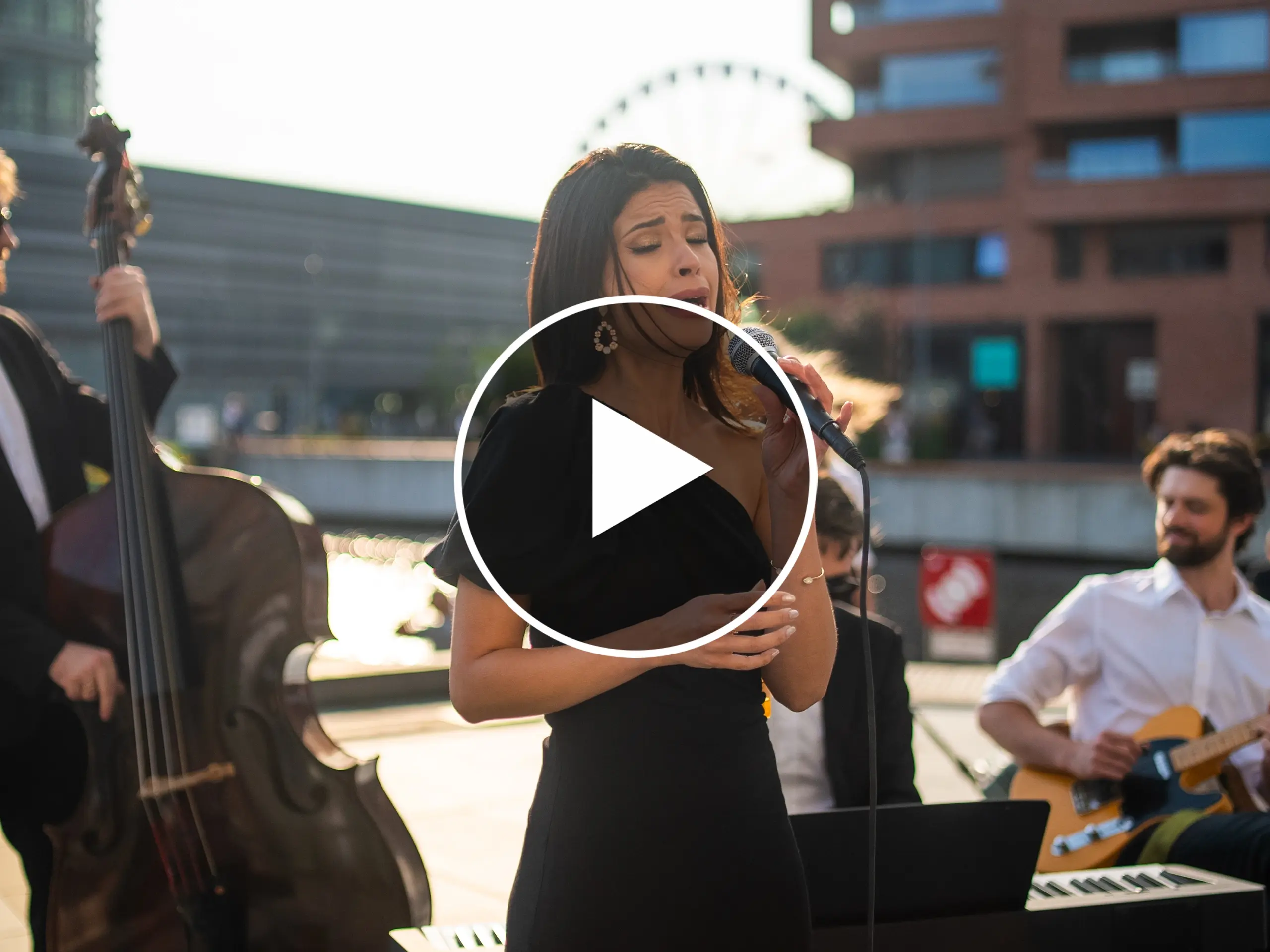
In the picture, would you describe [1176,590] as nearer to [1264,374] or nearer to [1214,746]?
[1214,746]

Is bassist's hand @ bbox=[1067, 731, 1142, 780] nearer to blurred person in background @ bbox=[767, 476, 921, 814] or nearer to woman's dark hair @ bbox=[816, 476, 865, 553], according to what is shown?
blurred person in background @ bbox=[767, 476, 921, 814]

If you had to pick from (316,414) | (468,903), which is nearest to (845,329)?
(316,414)

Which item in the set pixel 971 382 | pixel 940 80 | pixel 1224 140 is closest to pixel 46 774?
pixel 1224 140

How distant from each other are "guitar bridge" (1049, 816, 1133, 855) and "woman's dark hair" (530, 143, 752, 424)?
90.1 inches

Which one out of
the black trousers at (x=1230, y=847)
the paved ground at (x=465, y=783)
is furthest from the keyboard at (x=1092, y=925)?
the paved ground at (x=465, y=783)

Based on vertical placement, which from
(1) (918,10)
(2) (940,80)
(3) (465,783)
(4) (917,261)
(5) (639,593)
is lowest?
(3) (465,783)

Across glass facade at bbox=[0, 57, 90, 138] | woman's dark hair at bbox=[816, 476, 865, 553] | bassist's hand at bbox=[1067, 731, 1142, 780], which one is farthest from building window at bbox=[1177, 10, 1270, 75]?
woman's dark hair at bbox=[816, 476, 865, 553]

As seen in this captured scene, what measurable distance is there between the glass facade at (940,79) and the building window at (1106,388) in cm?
761

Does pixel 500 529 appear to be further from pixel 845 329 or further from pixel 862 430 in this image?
pixel 845 329

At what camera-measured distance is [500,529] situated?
5.25 feet

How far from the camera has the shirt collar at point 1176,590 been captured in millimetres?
3877

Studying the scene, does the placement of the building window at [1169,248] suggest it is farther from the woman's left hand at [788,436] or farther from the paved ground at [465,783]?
the woman's left hand at [788,436]

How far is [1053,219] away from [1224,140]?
500 cm

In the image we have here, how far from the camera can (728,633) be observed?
151cm
